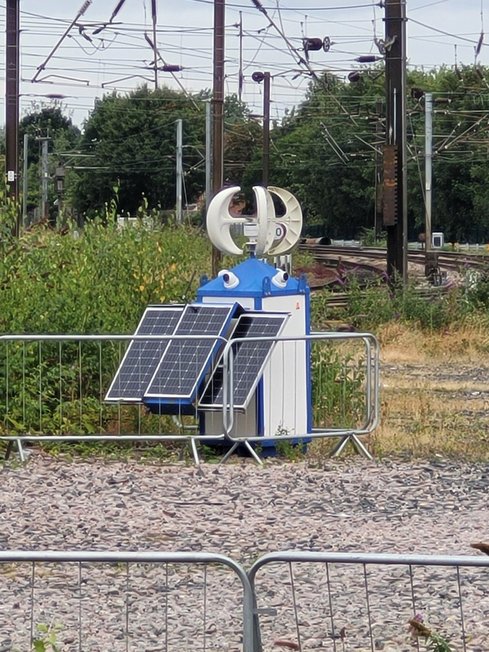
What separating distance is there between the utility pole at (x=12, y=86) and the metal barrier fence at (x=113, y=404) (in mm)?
21125

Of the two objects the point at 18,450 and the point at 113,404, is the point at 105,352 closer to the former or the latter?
the point at 113,404

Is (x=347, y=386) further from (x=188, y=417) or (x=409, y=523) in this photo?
(x=409, y=523)

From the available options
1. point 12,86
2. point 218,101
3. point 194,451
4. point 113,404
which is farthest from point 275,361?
point 12,86

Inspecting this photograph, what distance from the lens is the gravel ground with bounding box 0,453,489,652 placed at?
6945 mm

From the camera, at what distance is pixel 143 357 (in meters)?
12.9

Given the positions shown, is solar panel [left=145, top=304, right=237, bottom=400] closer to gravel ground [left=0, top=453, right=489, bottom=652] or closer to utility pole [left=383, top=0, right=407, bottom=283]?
gravel ground [left=0, top=453, right=489, bottom=652]

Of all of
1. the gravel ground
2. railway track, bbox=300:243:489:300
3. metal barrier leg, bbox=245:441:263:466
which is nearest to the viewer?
the gravel ground

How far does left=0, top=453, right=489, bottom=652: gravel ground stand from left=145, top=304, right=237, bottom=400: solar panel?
26.1 inches

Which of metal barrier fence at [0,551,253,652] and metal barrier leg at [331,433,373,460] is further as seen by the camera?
metal barrier leg at [331,433,373,460]

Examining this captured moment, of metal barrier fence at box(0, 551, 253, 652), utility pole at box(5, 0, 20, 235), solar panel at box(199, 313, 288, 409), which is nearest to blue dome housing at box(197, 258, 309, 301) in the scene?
solar panel at box(199, 313, 288, 409)

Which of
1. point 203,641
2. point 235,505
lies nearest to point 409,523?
point 235,505

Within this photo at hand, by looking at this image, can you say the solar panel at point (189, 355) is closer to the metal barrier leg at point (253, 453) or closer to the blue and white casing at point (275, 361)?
the blue and white casing at point (275, 361)

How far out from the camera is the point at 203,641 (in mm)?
6570

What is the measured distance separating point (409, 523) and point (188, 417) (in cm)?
403
